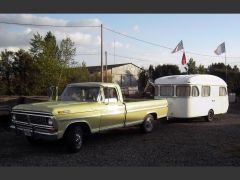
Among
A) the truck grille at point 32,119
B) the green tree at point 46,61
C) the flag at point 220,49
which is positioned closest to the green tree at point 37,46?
the green tree at point 46,61

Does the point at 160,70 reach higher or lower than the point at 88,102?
higher

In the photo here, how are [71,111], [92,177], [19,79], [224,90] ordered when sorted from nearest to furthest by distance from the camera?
[92,177], [71,111], [224,90], [19,79]

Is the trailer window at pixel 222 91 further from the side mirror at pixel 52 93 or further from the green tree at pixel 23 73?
the green tree at pixel 23 73

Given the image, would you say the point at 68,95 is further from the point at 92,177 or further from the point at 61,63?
the point at 61,63

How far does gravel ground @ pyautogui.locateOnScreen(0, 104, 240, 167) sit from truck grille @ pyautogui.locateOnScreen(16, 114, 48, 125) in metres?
0.87

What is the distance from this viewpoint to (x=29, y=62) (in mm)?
43594

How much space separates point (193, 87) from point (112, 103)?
600 centimetres

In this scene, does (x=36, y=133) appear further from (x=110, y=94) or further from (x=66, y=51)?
(x=66, y=51)

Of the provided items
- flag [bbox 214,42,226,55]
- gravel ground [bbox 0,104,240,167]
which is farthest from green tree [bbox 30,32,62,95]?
gravel ground [bbox 0,104,240,167]

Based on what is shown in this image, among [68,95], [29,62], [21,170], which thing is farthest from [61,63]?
[21,170]

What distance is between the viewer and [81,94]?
11.0 meters

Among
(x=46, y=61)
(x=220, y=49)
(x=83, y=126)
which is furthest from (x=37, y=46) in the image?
(x=83, y=126)

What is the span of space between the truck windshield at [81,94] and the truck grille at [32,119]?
1702 mm

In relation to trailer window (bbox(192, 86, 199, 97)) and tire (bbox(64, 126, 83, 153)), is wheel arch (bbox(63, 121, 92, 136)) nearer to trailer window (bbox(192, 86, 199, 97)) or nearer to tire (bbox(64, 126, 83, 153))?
tire (bbox(64, 126, 83, 153))
